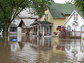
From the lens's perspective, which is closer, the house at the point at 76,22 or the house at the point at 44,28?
the house at the point at 76,22

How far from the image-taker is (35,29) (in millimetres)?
56969

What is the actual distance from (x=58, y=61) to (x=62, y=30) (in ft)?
97.1

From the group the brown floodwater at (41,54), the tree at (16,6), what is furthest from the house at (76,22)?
the brown floodwater at (41,54)

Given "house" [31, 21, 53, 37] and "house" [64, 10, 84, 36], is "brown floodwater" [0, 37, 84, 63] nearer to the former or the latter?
"house" [64, 10, 84, 36]

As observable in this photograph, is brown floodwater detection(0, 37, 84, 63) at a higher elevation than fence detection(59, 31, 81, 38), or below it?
below

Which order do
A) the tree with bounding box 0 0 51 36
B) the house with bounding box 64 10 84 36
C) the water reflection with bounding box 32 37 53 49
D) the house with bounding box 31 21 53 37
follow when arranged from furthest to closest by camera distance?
the house with bounding box 31 21 53 37 → the house with bounding box 64 10 84 36 → the tree with bounding box 0 0 51 36 → the water reflection with bounding box 32 37 53 49

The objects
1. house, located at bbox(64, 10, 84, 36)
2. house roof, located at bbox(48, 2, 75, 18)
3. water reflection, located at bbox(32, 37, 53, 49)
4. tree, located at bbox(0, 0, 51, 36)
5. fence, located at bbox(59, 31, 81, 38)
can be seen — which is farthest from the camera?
house roof, located at bbox(48, 2, 75, 18)

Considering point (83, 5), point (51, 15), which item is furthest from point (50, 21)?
point (83, 5)

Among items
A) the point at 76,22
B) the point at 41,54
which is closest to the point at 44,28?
the point at 76,22

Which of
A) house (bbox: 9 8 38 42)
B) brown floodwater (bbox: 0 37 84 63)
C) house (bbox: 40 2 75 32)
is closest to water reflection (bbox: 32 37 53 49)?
brown floodwater (bbox: 0 37 84 63)

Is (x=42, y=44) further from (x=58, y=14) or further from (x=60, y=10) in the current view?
(x=60, y=10)

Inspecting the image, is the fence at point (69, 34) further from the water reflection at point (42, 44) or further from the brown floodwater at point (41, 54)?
the brown floodwater at point (41, 54)

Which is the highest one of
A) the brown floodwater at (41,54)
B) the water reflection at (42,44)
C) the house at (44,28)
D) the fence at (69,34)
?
the house at (44,28)

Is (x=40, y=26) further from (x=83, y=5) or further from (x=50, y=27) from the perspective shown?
(x=83, y=5)
